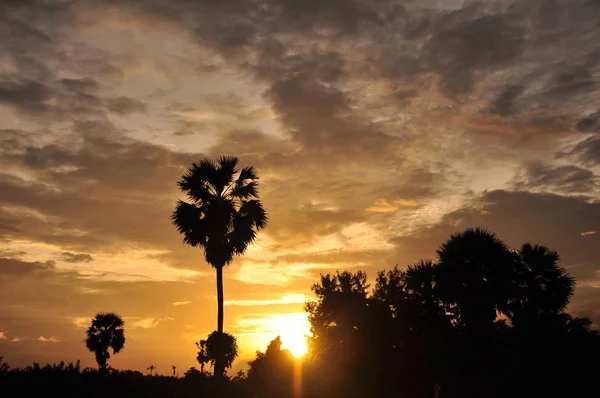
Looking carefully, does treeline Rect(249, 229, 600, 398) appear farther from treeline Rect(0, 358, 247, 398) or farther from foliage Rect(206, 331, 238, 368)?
treeline Rect(0, 358, 247, 398)

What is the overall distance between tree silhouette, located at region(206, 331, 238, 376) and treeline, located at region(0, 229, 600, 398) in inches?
4.7

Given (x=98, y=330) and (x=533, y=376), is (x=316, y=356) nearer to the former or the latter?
(x=98, y=330)

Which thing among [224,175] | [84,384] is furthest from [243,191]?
[84,384]

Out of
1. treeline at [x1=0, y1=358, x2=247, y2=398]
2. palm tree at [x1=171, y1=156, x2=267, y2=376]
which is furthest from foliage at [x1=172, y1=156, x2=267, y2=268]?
treeline at [x1=0, y1=358, x2=247, y2=398]

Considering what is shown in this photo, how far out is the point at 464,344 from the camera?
37156mm

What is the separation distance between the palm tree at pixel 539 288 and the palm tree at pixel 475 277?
1.19m

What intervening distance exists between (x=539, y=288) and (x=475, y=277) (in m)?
5.54

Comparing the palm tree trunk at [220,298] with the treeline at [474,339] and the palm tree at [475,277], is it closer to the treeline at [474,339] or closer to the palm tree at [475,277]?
the treeline at [474,339]

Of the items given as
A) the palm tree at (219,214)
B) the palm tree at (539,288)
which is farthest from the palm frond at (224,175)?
the palm tree at (539,288)

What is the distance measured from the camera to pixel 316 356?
57562 mm

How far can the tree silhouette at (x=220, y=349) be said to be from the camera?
3316 centimetres

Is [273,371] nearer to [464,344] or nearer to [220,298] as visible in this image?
[220,298]

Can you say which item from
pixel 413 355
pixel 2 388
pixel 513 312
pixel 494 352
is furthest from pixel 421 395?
pixel 2 388

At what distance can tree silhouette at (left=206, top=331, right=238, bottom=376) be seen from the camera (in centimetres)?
3316
